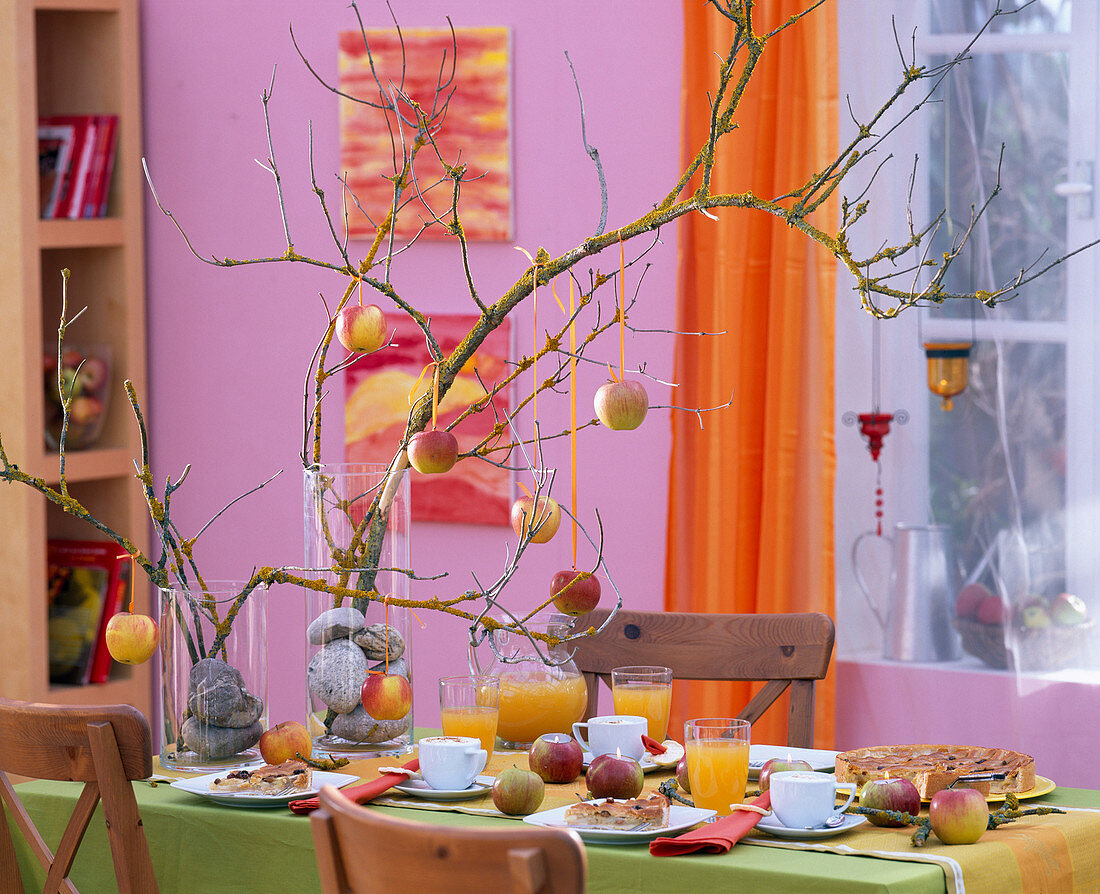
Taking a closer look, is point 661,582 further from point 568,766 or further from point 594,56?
point 568,766

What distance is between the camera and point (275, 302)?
359 cm

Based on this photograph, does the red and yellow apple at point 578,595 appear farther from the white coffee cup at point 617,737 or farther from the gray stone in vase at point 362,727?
the gray stone in vase at point 362,727

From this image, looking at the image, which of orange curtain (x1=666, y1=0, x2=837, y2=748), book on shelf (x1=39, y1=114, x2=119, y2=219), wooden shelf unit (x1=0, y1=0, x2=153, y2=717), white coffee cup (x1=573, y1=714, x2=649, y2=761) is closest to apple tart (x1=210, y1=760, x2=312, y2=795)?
white coffee cup (x1=573, y1=714, x2=649, y2=761)

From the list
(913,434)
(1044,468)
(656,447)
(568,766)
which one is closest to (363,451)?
(656,447)

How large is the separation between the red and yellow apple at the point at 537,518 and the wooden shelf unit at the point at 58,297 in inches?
79.0

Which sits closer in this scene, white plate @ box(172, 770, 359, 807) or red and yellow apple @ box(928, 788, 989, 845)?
red and yellow apple @ box(928, 788, 989, 845)

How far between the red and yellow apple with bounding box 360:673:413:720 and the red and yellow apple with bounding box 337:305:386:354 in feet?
1.29

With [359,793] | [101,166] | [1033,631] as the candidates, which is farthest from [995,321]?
[101,166]

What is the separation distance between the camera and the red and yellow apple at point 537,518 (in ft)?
5.60

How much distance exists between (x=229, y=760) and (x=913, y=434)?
1544 mm

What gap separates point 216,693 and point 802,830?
735 mm

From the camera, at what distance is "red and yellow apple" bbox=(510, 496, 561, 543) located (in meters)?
1.71

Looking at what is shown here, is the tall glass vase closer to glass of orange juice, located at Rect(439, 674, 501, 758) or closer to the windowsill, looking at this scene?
glass of orange juice, located at Rect(439, 674, 501, 758)

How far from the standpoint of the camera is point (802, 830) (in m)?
1.58
